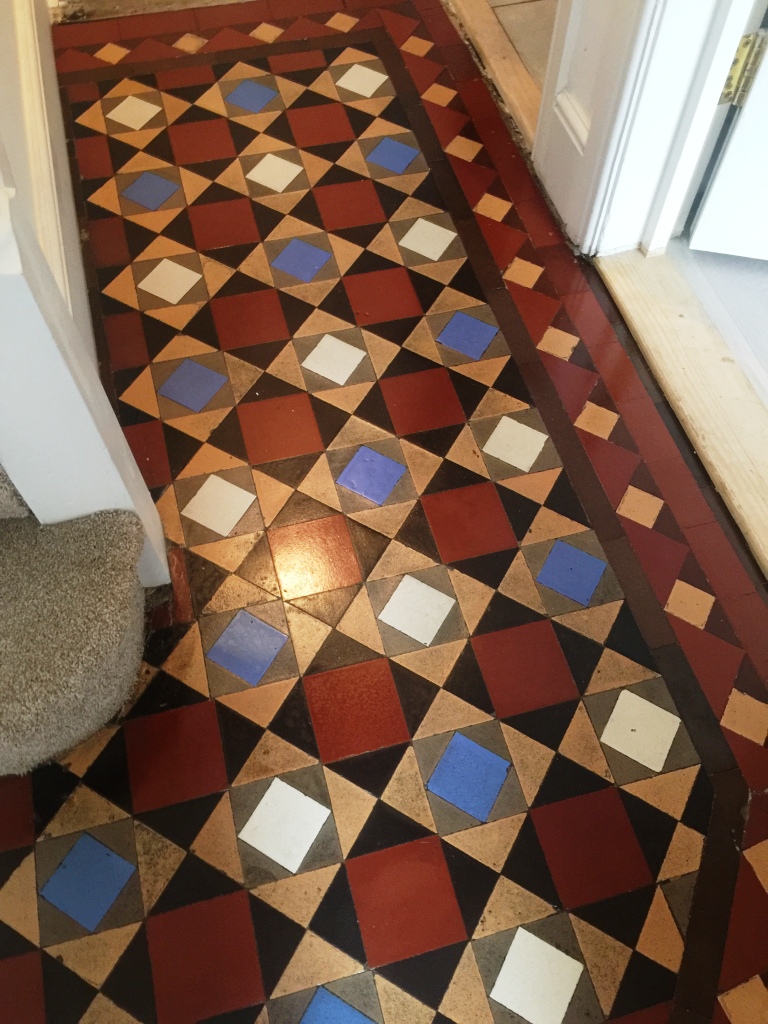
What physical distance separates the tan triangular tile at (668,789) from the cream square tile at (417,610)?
0.45 m

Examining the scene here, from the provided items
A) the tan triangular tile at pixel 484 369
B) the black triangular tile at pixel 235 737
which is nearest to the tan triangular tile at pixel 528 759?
the black triangular tile at pixel 235 737

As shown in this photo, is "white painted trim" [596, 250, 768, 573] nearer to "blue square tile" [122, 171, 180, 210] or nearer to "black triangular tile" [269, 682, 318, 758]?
"black triangular tile" [269, 682, 318, 758]

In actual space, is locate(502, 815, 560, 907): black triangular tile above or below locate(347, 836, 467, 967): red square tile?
above

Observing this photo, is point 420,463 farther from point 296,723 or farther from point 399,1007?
point 399,1007

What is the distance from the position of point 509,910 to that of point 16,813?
33.8 inches

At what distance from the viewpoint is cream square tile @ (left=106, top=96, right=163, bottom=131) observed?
241cm

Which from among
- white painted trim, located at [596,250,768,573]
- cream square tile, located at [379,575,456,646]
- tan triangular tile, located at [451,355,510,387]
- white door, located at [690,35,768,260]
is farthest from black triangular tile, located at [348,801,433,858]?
white door, located at [690,35,768,260]

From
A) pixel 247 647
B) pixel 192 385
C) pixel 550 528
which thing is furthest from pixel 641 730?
pixel 192 385

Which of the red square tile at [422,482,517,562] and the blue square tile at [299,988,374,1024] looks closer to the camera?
the blue square tile at [299,988,374,1024]

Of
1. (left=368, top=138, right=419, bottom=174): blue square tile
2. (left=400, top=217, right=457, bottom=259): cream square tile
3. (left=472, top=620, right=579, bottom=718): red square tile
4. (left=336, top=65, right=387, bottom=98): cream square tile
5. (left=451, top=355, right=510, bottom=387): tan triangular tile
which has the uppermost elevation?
(left=336, top=65, right=387, bottom=98): cream square tile

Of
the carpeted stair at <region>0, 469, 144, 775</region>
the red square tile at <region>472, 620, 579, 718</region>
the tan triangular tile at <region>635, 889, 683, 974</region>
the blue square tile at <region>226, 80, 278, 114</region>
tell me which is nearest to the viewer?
the carpeted stair at <region>0, 469, 144, 775</region>

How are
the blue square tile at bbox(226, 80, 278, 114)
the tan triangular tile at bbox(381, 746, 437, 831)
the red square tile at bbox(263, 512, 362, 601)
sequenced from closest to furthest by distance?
the tan triangular tile at bbox(381, 746, 437, 831) < the red square tile at bbox(263, 512, 362, 601) < the blue square tile at bbox(226, 80, 278, 114)

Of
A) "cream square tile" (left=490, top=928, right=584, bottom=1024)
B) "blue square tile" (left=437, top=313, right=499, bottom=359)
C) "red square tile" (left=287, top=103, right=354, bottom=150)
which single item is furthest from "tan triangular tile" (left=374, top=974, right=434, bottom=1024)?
"red square tile" (left=287, top=103, right=354, bottom=150)

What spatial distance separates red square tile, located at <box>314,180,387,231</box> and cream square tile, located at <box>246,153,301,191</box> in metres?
0.09
